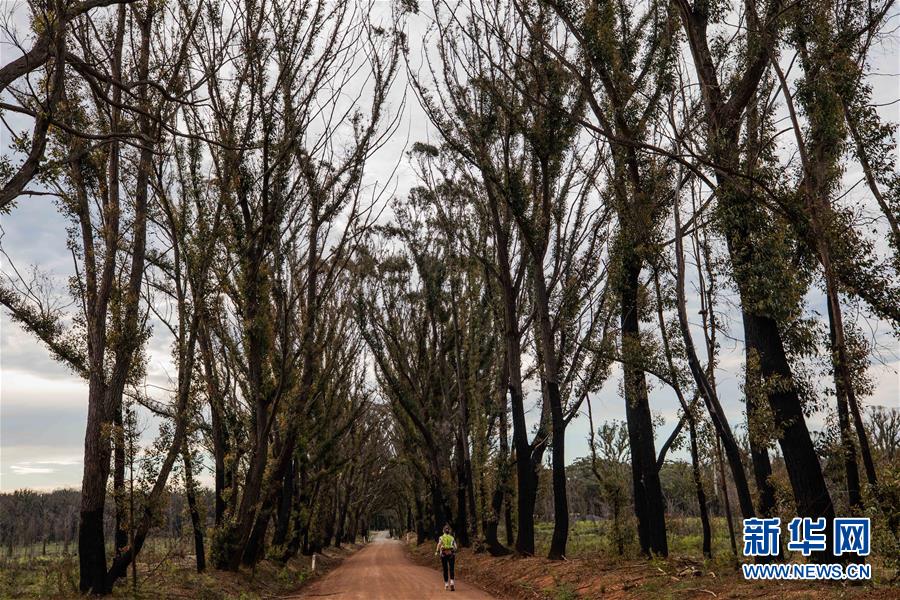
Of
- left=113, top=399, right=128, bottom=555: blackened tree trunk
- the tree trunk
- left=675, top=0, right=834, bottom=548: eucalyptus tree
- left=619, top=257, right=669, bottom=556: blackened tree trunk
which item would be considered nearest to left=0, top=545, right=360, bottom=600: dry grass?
the tree trunk

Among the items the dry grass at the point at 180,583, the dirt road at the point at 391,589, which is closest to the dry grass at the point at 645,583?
the dirt road at the point at 391,589

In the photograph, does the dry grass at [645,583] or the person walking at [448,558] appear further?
the person walking at [448,558]

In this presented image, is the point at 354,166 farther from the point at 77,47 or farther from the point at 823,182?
the point at 823,182

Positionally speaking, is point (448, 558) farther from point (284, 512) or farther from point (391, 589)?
point (284, 512)

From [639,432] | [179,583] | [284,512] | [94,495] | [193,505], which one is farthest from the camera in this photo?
[284,512]

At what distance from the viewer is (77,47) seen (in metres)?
14.0

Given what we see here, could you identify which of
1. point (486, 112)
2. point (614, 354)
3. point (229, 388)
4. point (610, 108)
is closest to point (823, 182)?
point (610, 108)

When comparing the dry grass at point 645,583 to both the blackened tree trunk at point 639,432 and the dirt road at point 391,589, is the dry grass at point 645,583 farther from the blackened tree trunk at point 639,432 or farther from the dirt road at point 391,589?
the blackened tree trunk at point 639,432

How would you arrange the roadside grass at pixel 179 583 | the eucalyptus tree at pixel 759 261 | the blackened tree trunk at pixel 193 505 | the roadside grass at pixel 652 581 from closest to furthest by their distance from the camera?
the roadside grass at pixel 652 581, the eucalyptus tree at pixel 759 261, the roadside grass at pixel 179 583, the blackened tree trunk at pixel 193 505

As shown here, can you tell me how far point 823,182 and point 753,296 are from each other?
238 centimetres

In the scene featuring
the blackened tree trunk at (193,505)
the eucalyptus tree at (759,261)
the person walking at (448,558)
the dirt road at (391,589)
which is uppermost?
the eucalyptus tree at (759,261)

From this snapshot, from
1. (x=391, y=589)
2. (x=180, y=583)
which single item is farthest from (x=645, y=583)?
(x=180, y=583)

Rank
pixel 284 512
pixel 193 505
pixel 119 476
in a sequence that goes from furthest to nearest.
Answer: pixel 284 512 → pixel 193 505 → pixel 119 476

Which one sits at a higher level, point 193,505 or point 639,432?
point 639,432
